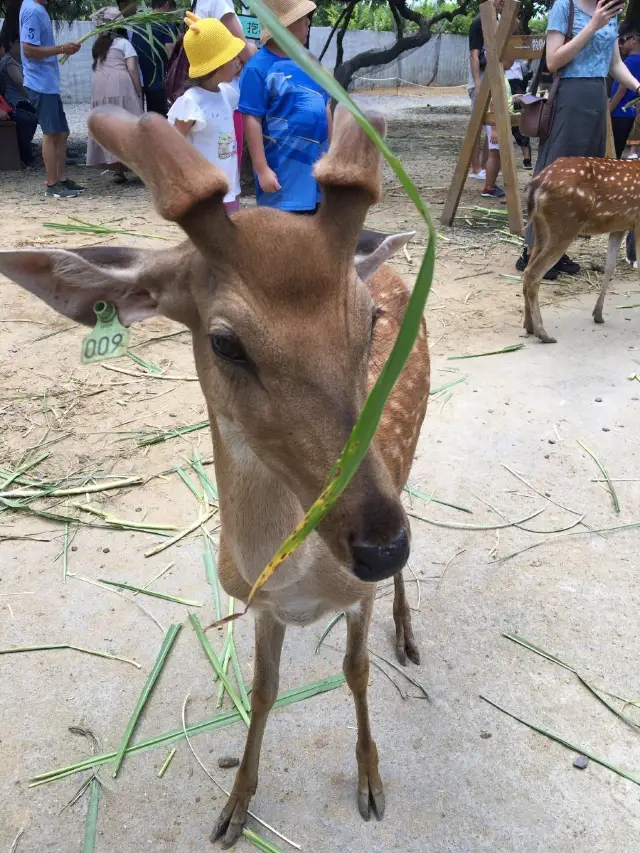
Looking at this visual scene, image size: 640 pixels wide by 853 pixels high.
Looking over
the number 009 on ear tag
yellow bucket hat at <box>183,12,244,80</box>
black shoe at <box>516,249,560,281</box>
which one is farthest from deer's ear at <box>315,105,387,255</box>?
black shoe at <box>516,249,560,281</box>

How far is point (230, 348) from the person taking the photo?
4.74ft

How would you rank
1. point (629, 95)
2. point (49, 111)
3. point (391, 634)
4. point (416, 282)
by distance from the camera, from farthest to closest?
point (629, 95) < point (49, 111) < point (391, 634) < point (416, 282)

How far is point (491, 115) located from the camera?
7168 millimetres

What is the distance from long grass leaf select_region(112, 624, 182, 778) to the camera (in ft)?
7.54

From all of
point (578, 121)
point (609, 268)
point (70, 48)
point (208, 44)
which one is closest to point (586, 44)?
point (578, 121)

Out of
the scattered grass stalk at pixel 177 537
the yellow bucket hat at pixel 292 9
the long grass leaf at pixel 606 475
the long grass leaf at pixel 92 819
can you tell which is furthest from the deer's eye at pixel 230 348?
the yellow bucket hat at pixel 292 9

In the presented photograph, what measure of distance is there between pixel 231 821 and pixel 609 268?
5.16m

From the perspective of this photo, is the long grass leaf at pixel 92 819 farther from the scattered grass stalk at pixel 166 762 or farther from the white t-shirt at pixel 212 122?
the white t-shirt at pixel 212 122

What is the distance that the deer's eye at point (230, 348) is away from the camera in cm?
143

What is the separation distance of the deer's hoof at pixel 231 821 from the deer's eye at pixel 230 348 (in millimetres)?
1490

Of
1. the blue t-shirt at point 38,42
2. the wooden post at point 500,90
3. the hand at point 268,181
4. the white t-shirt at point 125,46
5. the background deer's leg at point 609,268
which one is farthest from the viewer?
the white t-shirt at point 125,46

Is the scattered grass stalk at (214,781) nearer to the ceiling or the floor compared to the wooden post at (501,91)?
nearer to the floor

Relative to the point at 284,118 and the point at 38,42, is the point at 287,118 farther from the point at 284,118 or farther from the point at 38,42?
the point at 38,42

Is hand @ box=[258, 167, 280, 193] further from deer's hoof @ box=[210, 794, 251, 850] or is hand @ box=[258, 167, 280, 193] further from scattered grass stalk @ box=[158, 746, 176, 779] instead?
Result: deer's hoof @ box=[210, 794, 251, 850]
